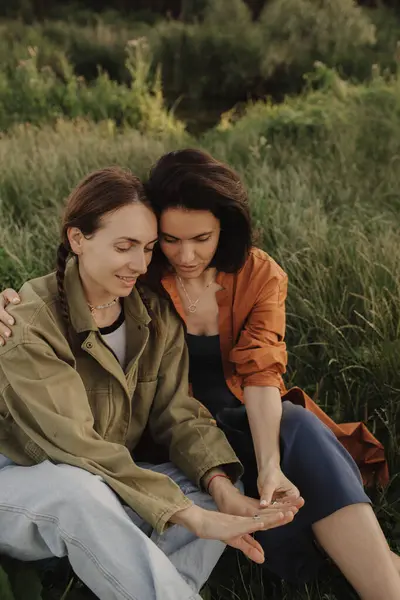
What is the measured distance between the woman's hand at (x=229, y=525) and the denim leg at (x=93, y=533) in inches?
5.7

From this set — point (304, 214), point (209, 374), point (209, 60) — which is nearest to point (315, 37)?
point (209, 60)

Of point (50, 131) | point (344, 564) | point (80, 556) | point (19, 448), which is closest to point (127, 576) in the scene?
point (80, 556)

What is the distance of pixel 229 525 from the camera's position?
194 centimetres

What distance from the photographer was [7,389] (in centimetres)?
202

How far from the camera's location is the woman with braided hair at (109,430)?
1.84 m

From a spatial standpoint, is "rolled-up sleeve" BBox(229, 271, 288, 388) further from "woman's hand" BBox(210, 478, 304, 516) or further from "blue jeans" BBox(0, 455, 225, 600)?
"blue jeans" BBox(0, 455, 225, 600)

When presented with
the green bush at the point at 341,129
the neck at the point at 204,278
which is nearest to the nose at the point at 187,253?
the neck at the point at 204,278

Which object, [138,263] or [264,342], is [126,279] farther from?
[264,342]

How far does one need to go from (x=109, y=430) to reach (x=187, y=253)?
0.57m

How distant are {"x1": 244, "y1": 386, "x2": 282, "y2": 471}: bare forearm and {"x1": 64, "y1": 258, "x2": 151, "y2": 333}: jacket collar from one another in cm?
41

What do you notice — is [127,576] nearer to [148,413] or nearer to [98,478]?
[98,478]

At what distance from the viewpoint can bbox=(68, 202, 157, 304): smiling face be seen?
207cm

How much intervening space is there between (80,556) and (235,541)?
15.7 inches

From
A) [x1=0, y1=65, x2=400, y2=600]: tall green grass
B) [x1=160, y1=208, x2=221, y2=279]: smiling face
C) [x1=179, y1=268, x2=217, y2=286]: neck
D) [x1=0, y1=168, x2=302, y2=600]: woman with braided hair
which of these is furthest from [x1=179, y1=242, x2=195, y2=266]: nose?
[x1=0, y1=65, x2=400, y2=600]: tall green grass
